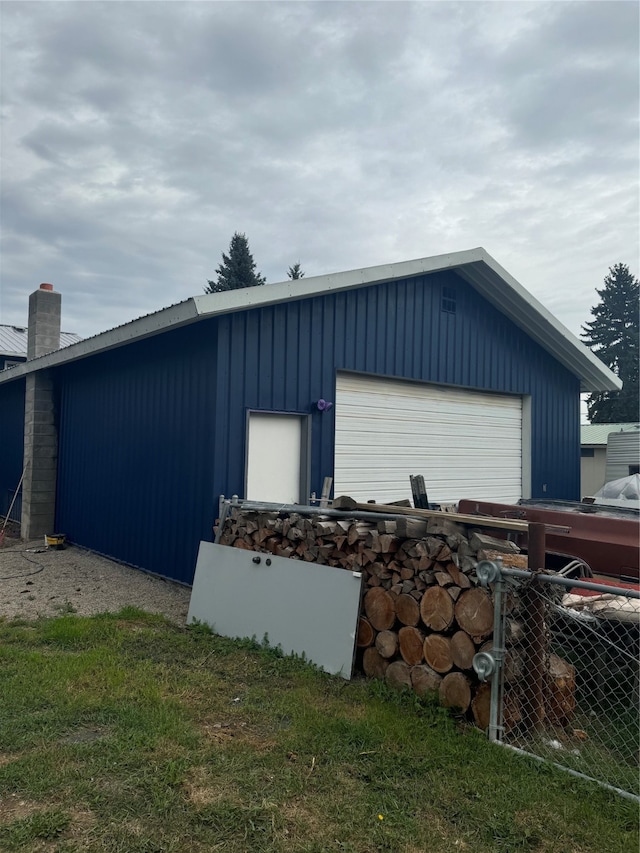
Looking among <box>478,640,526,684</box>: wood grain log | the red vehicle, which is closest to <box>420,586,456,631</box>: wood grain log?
<box>478,640,526,684</box>: wood grain log

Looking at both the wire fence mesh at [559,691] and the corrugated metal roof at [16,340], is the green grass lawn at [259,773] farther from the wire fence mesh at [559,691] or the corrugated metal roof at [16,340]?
the corrugated metal roof at [16,340]

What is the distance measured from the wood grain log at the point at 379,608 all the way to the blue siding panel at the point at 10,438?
10.4 meters

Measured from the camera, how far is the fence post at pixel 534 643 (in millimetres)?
3535

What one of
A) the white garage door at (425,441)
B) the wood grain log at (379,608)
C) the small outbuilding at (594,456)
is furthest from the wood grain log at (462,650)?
the small outbuilding at (594,456)

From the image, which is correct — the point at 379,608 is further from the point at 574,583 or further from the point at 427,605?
the point at 574,583

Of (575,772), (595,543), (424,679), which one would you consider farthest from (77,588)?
(575,772)

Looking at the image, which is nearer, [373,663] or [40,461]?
[373,663]

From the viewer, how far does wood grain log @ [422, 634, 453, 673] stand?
12.4 feet

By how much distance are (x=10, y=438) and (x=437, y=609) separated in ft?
39.8

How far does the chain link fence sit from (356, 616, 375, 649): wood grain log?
40.9 inches

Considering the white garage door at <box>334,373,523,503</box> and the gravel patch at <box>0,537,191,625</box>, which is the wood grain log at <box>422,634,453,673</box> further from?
the white garage door at <box>334,373,523,503</box>

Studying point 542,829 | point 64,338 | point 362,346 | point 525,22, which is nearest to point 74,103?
point 362,346

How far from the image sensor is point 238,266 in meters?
34.3

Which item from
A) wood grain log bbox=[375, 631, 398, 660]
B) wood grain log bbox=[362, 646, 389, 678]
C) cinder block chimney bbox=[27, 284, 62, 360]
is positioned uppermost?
cinder block chimney bbox=[27, 284, 62, 360]
